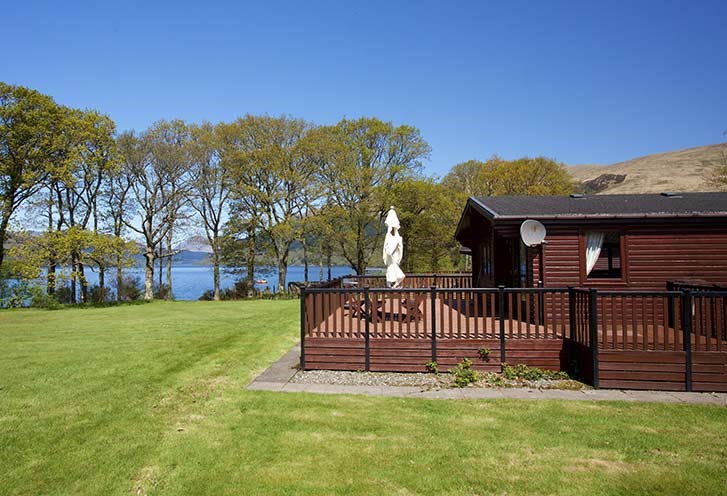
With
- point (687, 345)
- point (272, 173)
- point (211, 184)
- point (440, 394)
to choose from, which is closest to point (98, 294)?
point (211, 184)

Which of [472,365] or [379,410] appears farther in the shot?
[472,365]

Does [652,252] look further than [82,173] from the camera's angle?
No

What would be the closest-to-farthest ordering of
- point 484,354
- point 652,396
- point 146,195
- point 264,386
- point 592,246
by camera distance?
point 652,396 < point 264,386 < point 484,354 < point 592,246 < point 146,195

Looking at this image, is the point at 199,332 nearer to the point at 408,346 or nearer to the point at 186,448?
the point at 408,346

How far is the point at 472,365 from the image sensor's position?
→ 771cm

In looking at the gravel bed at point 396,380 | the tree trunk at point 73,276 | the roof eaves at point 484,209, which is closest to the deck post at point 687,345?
the gravel bed at point 396,380

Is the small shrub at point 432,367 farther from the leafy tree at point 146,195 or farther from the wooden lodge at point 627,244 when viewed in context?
the leafy tree at point 146,195

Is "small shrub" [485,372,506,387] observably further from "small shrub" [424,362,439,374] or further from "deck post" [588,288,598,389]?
"deck post" [588,288,598,389]

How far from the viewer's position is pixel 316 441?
15.7 feet

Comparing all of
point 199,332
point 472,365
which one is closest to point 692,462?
point 472,365

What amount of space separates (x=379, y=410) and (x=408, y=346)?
2.20m

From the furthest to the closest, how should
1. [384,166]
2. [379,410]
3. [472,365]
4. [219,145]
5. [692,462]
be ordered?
[384,166]
[219,145]
[472,365]
[379,410]
[692,462]

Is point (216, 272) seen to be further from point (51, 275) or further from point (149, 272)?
point (51, 275)

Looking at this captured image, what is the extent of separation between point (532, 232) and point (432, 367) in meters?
3.87
